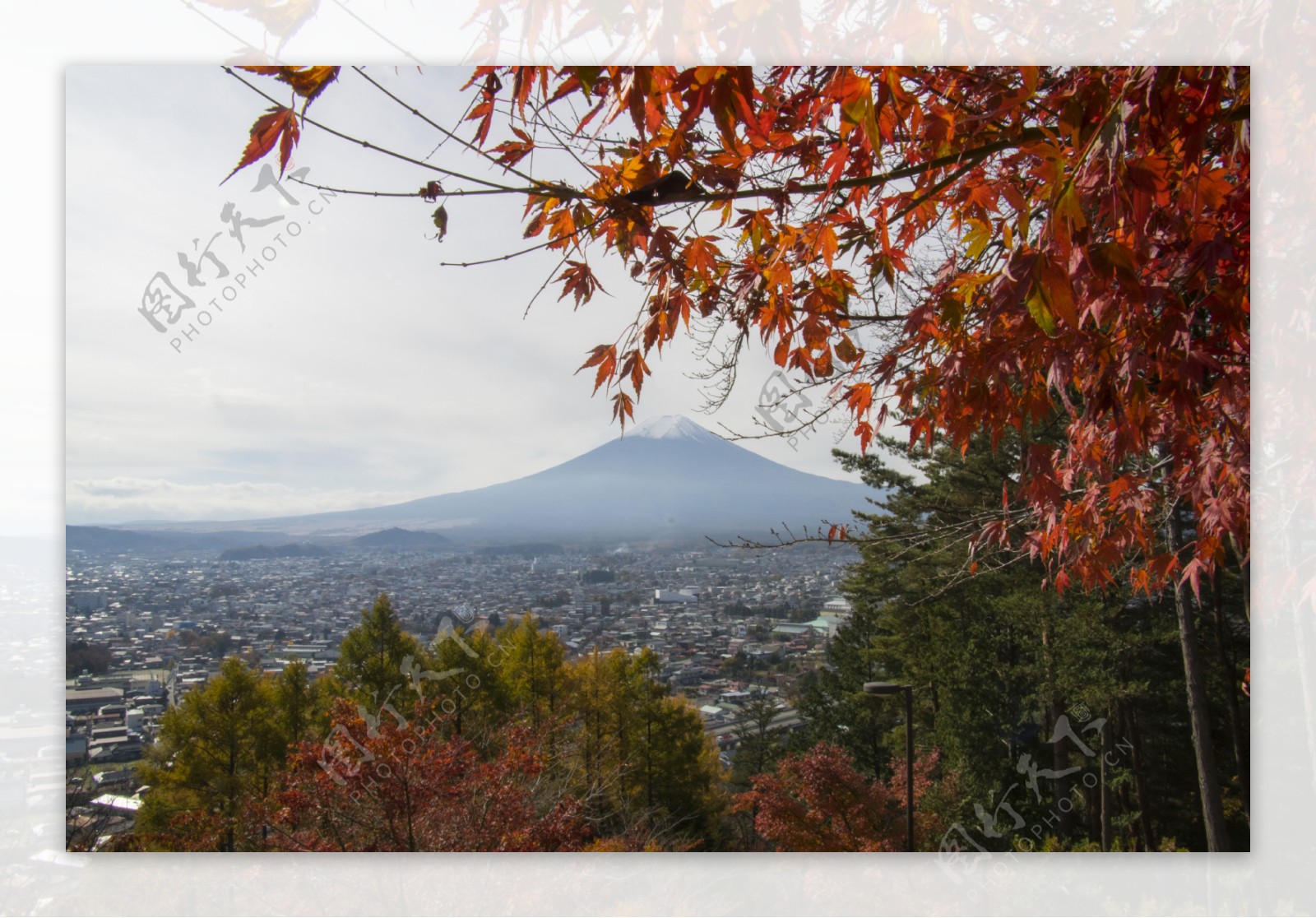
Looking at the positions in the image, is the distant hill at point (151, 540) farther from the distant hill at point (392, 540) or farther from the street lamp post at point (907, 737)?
the street lamp post at point (907, 737)

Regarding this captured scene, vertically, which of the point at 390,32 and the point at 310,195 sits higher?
the point at 390,32

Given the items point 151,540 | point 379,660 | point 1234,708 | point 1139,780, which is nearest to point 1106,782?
point 1139,780

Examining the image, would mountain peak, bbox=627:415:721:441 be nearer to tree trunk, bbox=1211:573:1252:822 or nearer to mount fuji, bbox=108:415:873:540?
mount fuji, bbox=108:415:873:540

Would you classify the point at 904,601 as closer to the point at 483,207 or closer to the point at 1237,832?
the point at 1237,832

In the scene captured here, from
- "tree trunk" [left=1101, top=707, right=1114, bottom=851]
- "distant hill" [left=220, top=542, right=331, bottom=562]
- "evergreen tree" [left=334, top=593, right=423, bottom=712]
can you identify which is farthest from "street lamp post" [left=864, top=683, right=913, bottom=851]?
"distant hill" [left=220, top=542, right=331, bottom=562]

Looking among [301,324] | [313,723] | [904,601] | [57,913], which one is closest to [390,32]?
[301,324]

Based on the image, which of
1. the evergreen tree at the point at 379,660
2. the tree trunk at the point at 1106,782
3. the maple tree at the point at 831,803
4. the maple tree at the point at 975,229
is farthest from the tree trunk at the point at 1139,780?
the evergreen tree at the point at 379,660
